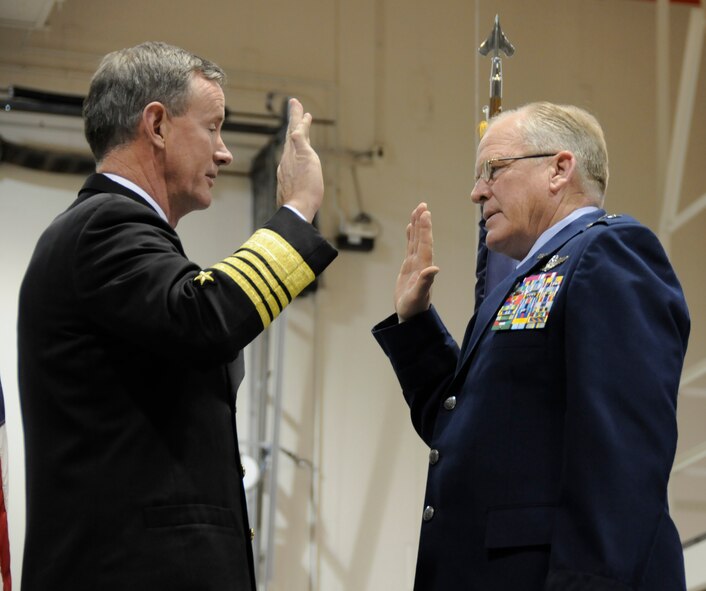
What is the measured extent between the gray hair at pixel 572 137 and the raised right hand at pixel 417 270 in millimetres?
270

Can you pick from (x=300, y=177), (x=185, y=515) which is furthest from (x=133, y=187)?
(x=185, y=515)

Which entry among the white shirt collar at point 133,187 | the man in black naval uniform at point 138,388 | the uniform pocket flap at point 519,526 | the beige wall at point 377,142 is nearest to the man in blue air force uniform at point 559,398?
the uniform pocket flap at point 519,526

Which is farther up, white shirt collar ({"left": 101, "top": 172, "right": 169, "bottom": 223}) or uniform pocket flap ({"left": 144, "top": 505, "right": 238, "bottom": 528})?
white shirt collar ({"left": 101, "top": 172, "right": 169, "bottom": 223})

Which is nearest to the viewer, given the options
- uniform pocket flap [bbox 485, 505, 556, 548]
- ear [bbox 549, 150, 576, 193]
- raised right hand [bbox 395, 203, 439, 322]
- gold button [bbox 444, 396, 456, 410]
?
uniform pocket flap [bbox 485, 505, 556, 548]

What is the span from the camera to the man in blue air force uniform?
1.78 m

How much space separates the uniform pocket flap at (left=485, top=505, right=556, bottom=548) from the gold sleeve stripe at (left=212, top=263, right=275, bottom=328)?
521 millimetres

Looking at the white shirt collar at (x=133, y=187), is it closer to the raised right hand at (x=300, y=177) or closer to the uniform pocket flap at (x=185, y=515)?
the raised right hand at (x=300, y=177)

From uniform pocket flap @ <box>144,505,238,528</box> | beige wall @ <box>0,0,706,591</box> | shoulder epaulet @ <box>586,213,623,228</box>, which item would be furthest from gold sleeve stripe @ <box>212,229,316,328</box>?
beige wall @ <box>0,0,706,591</box>

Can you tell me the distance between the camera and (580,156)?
2291mm

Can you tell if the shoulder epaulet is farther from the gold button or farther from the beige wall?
the beige wall

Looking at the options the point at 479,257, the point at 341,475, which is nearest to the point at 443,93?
the point at 341,475

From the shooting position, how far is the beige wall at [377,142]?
21.7 feet

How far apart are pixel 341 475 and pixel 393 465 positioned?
1.03 ft

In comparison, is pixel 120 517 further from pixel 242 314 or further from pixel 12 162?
pixel 12 162
